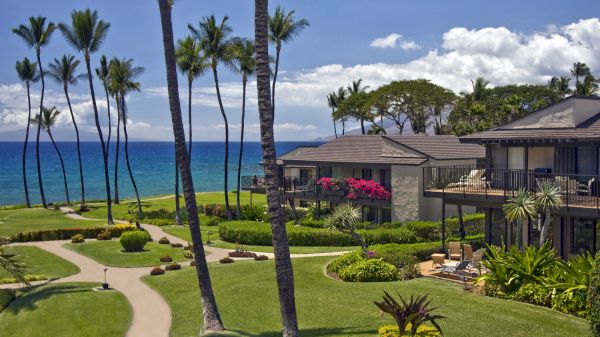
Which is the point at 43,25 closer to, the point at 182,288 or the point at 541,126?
the point at 182,288

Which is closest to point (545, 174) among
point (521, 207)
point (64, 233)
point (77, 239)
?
point (521, 207)

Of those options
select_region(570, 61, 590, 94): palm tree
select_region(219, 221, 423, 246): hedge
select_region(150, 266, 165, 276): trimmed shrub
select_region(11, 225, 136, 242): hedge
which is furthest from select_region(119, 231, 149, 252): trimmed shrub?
select_region(570, 61, 590, 94): palm tree

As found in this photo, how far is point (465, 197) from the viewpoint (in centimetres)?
2608

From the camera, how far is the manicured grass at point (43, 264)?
29.7 metres

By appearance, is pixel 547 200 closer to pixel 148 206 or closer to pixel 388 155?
pixel 388 155

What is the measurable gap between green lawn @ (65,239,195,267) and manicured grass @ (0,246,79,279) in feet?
6.23

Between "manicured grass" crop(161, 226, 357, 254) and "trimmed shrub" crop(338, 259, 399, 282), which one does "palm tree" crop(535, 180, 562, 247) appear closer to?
"trimmed shrub" crop(338, 259, 399, 282)

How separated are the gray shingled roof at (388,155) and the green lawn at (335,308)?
18.0 m

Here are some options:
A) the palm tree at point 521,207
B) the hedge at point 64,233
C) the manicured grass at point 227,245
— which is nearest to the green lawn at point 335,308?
the palm tree at point 521,207

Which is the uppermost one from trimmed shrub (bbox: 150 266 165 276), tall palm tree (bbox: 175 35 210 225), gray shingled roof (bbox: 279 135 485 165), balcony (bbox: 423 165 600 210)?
tall palm tree (bbox: 175 35 210 225)

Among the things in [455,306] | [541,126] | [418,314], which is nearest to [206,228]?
[541,126]

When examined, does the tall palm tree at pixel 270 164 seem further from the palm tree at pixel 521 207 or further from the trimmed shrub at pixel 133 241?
the trimmed shrub at pixel 133 241

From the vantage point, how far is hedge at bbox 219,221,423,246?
1362 inches

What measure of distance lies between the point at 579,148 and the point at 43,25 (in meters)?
54.7
